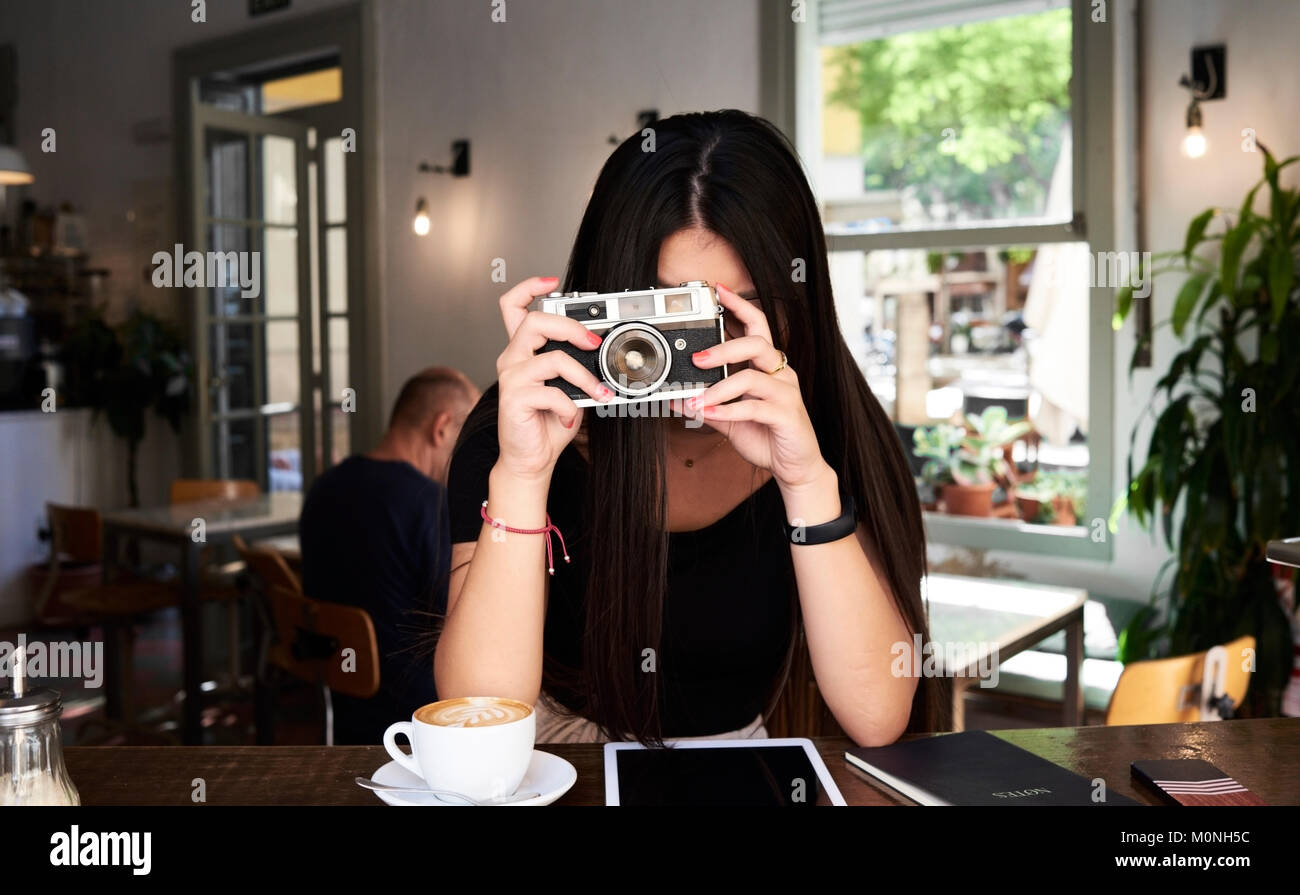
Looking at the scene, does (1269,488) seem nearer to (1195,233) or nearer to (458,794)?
(1195,233)

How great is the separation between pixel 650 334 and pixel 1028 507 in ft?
8.50

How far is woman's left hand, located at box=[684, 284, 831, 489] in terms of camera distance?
0.89m

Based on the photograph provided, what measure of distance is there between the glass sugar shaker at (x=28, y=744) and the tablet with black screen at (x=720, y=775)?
329 millimetres

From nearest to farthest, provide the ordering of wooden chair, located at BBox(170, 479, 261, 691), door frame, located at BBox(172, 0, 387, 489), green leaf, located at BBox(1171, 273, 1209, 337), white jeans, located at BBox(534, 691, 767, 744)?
1. white jeans, located at BBox(534, 691, 767, 744)
2. green leaf, located at BBox(1171, 273, 1209, 337)
3. wooden chair, located at BBox(170, 479, 261, 691)
4. door frame, located at BBox(172, 0, 387, 489)

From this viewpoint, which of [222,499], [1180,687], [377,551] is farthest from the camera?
[222,499]

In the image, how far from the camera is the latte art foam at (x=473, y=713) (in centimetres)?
69

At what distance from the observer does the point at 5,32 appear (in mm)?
5723

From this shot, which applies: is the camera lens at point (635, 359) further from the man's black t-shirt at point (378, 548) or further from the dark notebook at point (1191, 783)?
the man's black t-shirt at point (378, 548)

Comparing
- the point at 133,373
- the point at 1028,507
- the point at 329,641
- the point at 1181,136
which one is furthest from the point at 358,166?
the point at 1181,136

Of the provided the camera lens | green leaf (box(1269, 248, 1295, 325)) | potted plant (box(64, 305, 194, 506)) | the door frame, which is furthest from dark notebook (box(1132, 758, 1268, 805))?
potted plant (box(64, 305, 194, 506))

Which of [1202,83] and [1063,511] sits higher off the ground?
[1202,83]

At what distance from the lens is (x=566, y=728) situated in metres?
1.12

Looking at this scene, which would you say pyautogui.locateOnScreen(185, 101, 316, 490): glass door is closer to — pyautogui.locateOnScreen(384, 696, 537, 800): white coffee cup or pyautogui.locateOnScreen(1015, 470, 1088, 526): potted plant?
pyautogui.locateOnScreen(1015, 470, 1088, 526): potted plant
